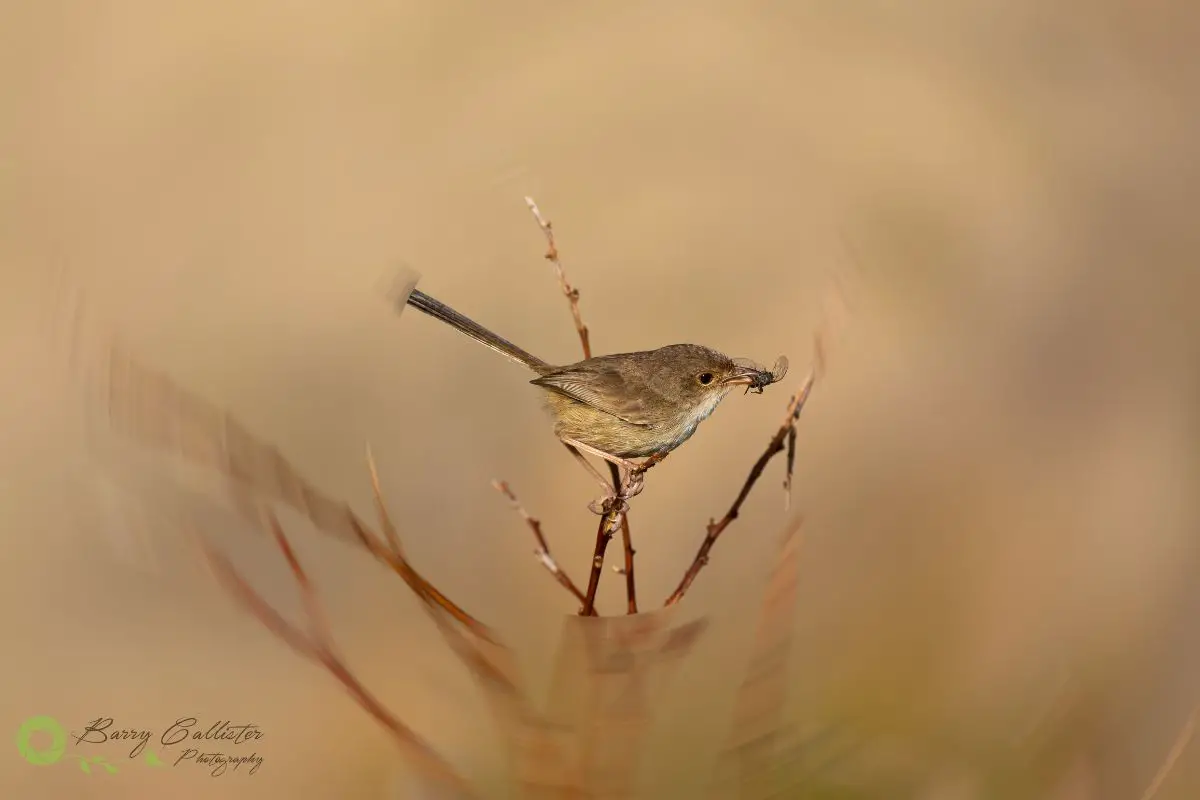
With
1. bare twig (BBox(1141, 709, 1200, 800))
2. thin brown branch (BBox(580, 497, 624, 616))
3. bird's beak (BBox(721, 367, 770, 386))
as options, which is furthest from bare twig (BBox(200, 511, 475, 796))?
bare twig (BBox(1141, 709, 1200, 800))

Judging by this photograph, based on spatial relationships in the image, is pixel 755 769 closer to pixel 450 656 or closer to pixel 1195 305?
pixel 450 656

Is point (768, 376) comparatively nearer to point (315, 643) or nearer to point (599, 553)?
point (599, 553)

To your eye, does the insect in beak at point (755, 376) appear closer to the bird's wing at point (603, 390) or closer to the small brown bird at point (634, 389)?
the small brown bird at point (634, 389)

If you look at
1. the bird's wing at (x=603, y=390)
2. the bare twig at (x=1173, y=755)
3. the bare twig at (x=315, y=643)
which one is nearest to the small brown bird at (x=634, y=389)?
the bird's wing at (x=603, y=390)

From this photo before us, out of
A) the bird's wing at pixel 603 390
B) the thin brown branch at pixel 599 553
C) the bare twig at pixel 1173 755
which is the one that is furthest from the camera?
the bare twig at pixel 1173 755

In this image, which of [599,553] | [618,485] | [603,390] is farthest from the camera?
[618,485]

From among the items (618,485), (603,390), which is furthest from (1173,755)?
(603,390)
